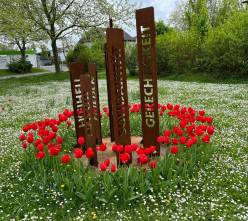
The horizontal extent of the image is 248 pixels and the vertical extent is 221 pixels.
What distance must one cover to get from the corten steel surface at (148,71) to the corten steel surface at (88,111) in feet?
3.54

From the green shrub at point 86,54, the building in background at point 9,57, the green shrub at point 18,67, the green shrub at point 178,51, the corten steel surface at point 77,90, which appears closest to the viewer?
the corten steel surface at point 77,90

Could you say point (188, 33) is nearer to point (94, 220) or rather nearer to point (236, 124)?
point (236, 124)

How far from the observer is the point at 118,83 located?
5625mm

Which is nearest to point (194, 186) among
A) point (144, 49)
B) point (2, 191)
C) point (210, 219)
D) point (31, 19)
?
point (210, 219)

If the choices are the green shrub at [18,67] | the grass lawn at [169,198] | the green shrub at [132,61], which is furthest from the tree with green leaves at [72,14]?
the grass lawn at [169,198]

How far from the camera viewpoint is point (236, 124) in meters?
9.22

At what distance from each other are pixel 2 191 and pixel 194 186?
3519mm

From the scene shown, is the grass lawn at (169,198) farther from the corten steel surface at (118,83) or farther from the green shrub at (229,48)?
the green shrub at (229,48)

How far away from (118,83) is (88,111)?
34.7 inches

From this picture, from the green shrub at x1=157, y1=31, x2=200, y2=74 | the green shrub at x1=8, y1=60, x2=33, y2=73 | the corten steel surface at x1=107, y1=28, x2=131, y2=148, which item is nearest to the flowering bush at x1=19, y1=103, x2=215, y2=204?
the corten steel surface at x1=107, y1=28, x2=131, y2=148

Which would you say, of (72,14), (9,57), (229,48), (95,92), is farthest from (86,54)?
(95,92)

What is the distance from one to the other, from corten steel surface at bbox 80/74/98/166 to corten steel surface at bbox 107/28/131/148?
0.45m

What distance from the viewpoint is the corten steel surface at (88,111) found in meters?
5.68

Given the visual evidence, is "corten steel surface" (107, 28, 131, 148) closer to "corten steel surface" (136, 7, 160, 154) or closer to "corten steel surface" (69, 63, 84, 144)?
"corten steel surface" (136, 7, 160, 154)
